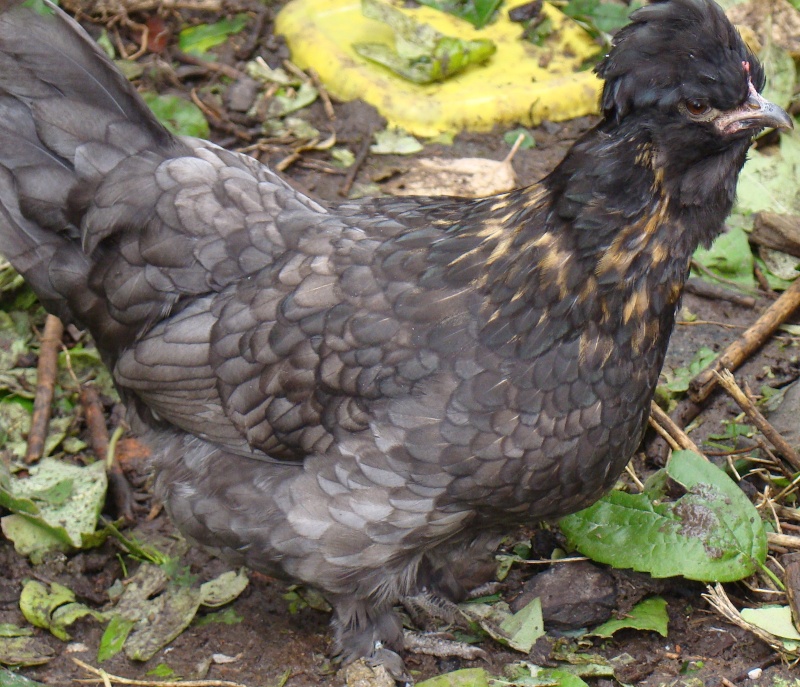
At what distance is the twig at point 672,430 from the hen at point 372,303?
2.46 ft

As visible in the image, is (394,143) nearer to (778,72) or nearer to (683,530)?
(778,72)

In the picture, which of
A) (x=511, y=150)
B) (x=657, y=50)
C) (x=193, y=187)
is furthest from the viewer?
(x=511, y=150)

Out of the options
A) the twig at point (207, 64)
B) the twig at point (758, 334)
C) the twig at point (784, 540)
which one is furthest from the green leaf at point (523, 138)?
the twig at point (784, 540)

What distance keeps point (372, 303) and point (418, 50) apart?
284 centimetres

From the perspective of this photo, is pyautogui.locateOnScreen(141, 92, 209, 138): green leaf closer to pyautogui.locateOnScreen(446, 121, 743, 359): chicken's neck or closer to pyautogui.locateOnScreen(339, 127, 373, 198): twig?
pyautogui.locateOnScreen(339, 127, 373, 198): twig

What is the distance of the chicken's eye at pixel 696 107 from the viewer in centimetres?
276

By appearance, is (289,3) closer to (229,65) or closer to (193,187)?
(229,65)

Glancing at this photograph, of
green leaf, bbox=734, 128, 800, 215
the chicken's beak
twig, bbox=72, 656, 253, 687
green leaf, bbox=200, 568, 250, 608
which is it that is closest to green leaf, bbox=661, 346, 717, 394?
green leaf, bbox=734, 128, 800, 215

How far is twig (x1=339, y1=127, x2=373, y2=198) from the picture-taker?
5293 millimetres

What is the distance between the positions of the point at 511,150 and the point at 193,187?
234 centimetres

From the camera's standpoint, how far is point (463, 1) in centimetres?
613

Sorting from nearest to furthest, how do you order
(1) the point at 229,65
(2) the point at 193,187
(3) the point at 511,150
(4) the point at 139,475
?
(2) the point at 193,187
(4) the point at 139,475
(3) the point at 511,150
(1) the point at 229,65

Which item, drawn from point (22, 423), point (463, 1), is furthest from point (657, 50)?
point (463, 1)

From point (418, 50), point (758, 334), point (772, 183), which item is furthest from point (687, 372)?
point (418, 50)
